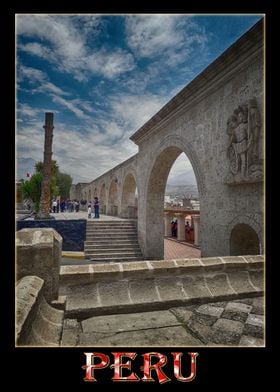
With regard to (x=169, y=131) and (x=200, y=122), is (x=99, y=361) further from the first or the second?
(x=169, y=131)

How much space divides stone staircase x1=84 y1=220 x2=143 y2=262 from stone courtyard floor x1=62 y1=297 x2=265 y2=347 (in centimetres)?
945

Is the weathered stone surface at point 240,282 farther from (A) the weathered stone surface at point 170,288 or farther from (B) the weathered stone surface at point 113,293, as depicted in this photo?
(B) the weathered stone surface at point 113,293

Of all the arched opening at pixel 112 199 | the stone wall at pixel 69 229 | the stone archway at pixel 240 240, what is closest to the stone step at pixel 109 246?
the stone wall at pixel 69 229

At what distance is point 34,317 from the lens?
4.61 feet

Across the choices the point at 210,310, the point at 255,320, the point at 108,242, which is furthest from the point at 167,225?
the point at 255,320

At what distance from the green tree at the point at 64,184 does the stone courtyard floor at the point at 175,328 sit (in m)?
50.7

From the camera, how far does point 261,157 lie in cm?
441

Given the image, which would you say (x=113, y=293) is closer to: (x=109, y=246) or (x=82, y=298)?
(x=82, y=298)

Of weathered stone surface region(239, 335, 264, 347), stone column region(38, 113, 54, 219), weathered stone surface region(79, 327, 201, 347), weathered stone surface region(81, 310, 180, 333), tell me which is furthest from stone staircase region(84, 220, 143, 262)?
weathered stone surface region(239, 335, 264, 347)

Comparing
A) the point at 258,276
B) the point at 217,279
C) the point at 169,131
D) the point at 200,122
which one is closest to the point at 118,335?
the point at 217,279

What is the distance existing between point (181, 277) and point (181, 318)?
46 centimetres

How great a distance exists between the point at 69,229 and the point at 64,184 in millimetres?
40529

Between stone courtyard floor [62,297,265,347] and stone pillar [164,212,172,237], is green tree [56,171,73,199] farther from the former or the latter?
stone courtyard floor [62,297,265,347]
